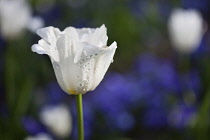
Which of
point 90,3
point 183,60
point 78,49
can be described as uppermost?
point 90,3

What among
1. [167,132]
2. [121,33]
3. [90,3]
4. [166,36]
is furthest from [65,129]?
[90,3]

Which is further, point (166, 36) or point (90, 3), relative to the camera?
point (90, 3)

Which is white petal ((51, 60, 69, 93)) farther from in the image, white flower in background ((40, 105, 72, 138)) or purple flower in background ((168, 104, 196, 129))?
purple flower in background ((168, 104, 196, 129))

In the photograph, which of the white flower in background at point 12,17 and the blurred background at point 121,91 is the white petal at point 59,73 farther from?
the white flower in background at point 12,17

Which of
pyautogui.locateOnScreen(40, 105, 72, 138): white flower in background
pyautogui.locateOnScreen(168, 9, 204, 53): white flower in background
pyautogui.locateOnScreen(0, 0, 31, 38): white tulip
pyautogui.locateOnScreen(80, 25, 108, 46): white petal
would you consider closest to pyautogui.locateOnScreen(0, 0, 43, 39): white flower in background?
pyautogui.locateOnScreen(0, 0, 31, 38): white tulip

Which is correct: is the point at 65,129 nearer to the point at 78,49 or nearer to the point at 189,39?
the point at 189,39

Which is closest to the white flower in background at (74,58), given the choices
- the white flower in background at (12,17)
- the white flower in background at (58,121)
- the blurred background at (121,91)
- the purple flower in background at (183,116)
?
the blurred background at (121,91)

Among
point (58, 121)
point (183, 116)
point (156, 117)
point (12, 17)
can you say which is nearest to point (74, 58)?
point (58, 121)

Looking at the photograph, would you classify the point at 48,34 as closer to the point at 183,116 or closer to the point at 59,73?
the point at 59,73
